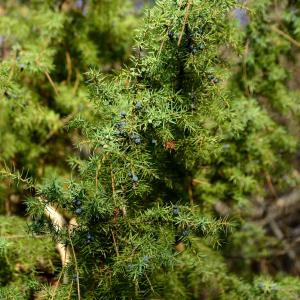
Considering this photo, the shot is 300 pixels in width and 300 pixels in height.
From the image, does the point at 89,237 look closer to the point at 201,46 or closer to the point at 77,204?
the point at 77,204

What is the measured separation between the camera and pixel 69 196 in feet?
2.73

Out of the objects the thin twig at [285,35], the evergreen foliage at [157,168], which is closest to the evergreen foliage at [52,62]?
the evergreen foliage at [157,168]

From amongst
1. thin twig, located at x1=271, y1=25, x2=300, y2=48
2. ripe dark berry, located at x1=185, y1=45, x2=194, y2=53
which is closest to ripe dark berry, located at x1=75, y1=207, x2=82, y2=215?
ripe dark berry, located at x1=185, y1=45, x2=194, y2=53

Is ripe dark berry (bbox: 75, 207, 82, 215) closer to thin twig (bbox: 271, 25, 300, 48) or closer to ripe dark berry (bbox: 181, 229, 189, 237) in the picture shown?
ripe dark berry (bbox: 181, 229, 189, 237)

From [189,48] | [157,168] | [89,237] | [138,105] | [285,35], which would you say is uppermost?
[285,35]

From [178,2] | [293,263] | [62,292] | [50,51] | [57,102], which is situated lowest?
[293,263]

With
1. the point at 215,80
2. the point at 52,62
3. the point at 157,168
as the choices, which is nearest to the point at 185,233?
the point at 157,168

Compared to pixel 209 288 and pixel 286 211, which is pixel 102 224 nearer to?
pixel 209 288

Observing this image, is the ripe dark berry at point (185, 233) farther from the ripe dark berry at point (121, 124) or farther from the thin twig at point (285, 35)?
the thin twig at point (285, 35)

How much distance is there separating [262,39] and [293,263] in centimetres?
139

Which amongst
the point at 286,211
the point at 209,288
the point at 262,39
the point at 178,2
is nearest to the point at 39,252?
the point at 209,288

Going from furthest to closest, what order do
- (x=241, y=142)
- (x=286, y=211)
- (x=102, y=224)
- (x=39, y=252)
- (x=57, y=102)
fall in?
1. (x=286, y=211)
2. (x=57, y=102)
3. (x=241, y=142)
4. (x=39, y=252)
5. (x=102, y=224)

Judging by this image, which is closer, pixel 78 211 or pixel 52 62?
pixel 78 211

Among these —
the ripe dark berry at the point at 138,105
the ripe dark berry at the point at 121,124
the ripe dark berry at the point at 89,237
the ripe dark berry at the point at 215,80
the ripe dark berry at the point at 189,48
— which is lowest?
the ripe dark berry at the point at 89,237
